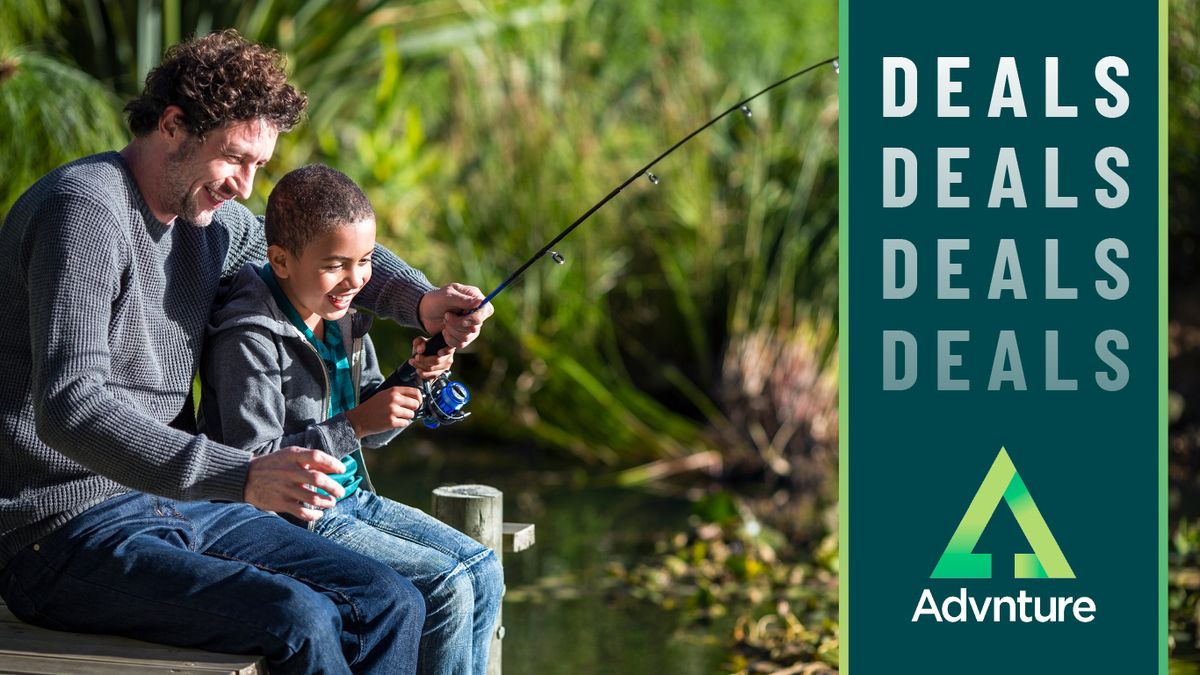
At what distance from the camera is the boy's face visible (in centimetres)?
242

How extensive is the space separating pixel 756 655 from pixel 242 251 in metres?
1.94

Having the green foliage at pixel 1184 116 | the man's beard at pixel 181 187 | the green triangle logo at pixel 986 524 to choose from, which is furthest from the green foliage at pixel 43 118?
the green foliage at pixel 1184 116

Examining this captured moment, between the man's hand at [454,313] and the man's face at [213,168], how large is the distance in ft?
1.35

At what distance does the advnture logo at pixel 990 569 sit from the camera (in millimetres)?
2588

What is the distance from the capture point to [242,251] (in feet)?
8.52

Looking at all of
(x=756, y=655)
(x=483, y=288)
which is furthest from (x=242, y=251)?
(x=483, y=288)

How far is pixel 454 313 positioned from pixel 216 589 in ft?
2.13

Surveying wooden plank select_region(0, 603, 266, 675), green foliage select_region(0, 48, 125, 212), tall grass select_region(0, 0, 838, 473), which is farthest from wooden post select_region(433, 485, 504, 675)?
tall grass select_region(0, 0, 838, 473)

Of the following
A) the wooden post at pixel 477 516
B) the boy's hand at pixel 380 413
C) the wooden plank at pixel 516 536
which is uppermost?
the boy's hand at pixel 380 413

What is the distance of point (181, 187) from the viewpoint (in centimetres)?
229

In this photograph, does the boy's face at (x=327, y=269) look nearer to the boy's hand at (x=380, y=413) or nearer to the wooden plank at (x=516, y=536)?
the boy's hand at (x=380, y=413)

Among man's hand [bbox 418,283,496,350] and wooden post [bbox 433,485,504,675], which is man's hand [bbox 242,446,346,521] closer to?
man's hand [bbox 418,283,496,350]

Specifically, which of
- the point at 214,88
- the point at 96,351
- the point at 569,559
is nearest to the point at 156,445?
the point at 96,351

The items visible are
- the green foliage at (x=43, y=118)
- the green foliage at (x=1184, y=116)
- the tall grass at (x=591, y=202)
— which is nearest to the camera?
the green foliage at (x=43, y=118)
